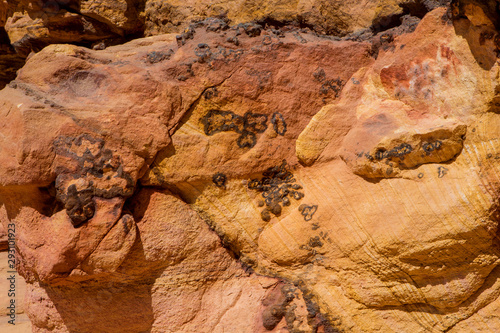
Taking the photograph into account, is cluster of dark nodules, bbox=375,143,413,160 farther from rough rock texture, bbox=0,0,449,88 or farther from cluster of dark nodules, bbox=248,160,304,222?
rough rock texture, bbox=0,0,449,88

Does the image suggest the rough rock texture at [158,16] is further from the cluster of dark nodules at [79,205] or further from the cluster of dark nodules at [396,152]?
the cluster of dark nodules at [79,205]

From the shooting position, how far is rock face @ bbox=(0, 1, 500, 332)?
2.08 metres

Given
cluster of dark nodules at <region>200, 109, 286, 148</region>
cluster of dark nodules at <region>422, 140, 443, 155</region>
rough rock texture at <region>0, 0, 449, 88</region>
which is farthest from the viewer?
rough rock texture at <region>0, 0, 449, 88</region>

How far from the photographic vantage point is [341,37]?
2703 mm

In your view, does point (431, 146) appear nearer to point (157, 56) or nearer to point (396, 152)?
point (396, 152)

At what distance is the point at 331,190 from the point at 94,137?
4.27 feet

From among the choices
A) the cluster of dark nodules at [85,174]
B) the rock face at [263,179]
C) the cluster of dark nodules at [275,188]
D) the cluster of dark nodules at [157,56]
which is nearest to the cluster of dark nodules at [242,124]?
the rock face at [263,179]

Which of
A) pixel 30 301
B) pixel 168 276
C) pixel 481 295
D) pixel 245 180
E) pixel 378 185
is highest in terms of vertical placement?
pixel 378 185

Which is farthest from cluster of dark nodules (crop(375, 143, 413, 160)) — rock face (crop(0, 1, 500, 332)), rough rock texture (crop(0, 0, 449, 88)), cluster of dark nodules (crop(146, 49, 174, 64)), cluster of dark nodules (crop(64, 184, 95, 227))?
cluster of dark nodules (crop(64, 184, 95, 227))

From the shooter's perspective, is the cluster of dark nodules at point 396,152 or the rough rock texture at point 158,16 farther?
the rough rock texture at point 158,16

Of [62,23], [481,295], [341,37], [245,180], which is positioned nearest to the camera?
[481,295]

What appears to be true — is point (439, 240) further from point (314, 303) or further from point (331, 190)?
point (314, 303)

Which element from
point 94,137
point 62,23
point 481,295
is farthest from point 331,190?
point 62,23

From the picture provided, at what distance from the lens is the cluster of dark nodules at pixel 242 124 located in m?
2.36
